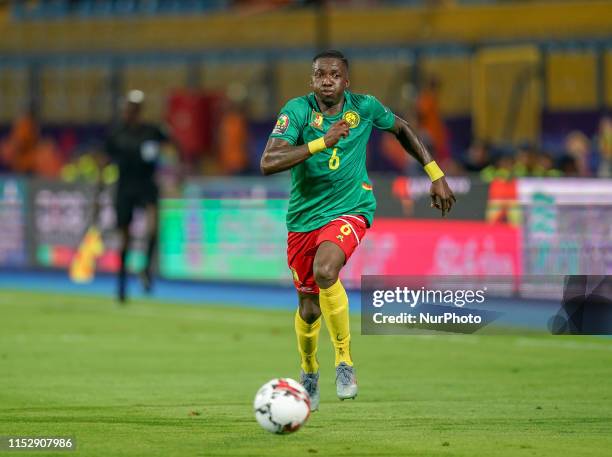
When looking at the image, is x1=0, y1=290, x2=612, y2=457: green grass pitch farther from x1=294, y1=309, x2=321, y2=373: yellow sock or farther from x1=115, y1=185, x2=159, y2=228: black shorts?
x1=115, y1=185, x2=159, y2=228: black shorts

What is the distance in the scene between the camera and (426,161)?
9922mm

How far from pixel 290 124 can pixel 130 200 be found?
9.72m

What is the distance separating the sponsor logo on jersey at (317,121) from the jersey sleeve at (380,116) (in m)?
0.43

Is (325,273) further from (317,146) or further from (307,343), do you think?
(317,146)

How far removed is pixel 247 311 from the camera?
18391mm

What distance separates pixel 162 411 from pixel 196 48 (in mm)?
21934

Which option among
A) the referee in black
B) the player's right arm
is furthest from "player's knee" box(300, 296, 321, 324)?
the referee in black

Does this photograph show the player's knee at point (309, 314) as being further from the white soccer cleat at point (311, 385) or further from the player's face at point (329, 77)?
the player's face at point (329, 77)

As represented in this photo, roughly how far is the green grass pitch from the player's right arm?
1576 millimetres

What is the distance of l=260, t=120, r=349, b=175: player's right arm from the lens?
29.3 feet

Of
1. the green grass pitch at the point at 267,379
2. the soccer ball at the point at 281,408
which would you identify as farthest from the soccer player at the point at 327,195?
the soccer ball at the point at 281,408

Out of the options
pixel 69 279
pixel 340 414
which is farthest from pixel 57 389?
pixel 69 279

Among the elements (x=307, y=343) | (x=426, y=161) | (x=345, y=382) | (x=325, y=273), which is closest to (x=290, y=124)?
(x=325, y=273)

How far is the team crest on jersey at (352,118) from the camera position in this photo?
9508 millimetres
